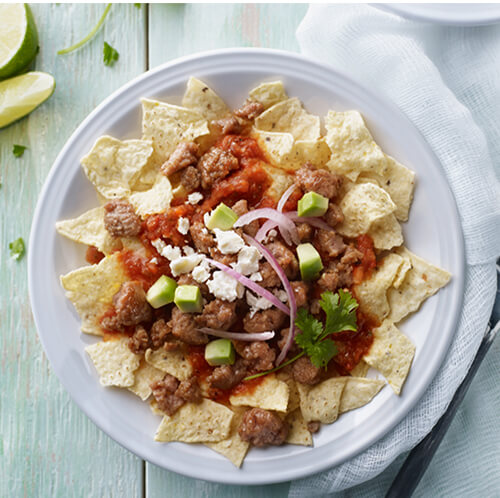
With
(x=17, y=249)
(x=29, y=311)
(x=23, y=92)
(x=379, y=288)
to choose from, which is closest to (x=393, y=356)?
(x=379, y=288)

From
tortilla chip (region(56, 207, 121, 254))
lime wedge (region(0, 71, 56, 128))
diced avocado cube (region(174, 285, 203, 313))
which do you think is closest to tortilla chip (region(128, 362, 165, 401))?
diced avocado cube (region(174, 285, 203, 313))

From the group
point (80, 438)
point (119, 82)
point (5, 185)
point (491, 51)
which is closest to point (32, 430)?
point (80, 438)

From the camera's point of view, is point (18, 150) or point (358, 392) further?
point (18, 150)

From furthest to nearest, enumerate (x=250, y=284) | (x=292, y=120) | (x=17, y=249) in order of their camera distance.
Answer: (x=17, y=249), (x=292, y=120), (x=250, y=284)

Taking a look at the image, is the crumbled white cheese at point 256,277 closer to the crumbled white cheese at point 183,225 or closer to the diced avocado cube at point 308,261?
the diced avocado cube at point 308,261

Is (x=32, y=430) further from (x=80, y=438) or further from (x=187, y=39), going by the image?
(x=187, y=39)

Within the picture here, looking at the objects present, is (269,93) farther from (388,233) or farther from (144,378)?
(144,378)

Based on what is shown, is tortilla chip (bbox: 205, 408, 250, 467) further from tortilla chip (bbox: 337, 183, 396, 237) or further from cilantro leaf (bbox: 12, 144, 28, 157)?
cilantro leaf (bbox: 12, 144, 28, 157)
